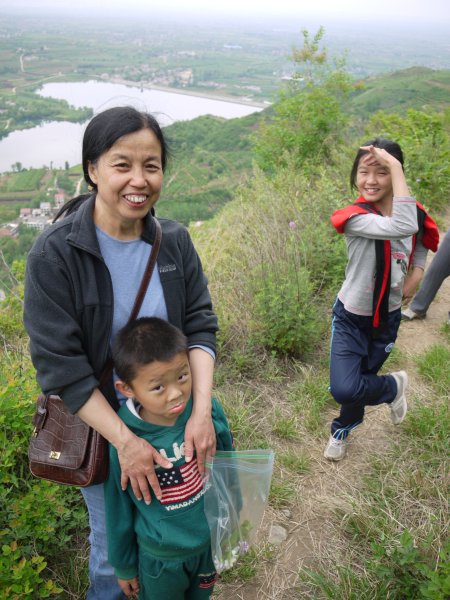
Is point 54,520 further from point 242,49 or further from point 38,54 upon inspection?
point 242,49

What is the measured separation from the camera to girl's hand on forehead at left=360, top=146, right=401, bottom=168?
79.0 inches

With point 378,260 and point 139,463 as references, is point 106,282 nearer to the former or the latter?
point 139,463

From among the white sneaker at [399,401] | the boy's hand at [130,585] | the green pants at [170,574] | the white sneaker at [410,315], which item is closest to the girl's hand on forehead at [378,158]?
the white sneaker at [399,401]

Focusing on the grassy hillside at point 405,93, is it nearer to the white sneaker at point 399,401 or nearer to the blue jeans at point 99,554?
the white sneaker at point 399,401

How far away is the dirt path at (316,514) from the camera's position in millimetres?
1858

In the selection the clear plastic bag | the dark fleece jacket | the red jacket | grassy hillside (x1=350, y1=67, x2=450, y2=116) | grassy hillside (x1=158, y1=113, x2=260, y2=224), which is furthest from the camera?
grassy hillside (x1=350, y1=67, x2=450, y2=116)

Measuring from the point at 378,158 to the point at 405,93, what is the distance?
2241 centimetres

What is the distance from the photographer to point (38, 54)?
39.1 meters

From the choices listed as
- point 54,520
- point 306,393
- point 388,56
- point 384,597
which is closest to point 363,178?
point 306,393

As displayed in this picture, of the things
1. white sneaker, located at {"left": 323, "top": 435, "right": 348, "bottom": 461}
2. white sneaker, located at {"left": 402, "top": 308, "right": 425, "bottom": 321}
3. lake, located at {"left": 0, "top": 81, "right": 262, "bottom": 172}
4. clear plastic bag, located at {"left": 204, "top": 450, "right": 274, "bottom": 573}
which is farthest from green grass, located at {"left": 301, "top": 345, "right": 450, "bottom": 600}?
lake, located at {"left": 0, "top": 81, "right": 262, "bottom": 172}

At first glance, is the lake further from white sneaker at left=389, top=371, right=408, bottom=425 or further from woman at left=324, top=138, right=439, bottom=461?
white sneaker at left=389, top=371, right=408, bottom=425

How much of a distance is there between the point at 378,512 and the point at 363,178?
5.04 ft

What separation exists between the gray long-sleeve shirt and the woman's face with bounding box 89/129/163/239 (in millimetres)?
1112

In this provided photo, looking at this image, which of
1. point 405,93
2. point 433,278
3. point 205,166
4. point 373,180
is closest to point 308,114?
point 433,278
